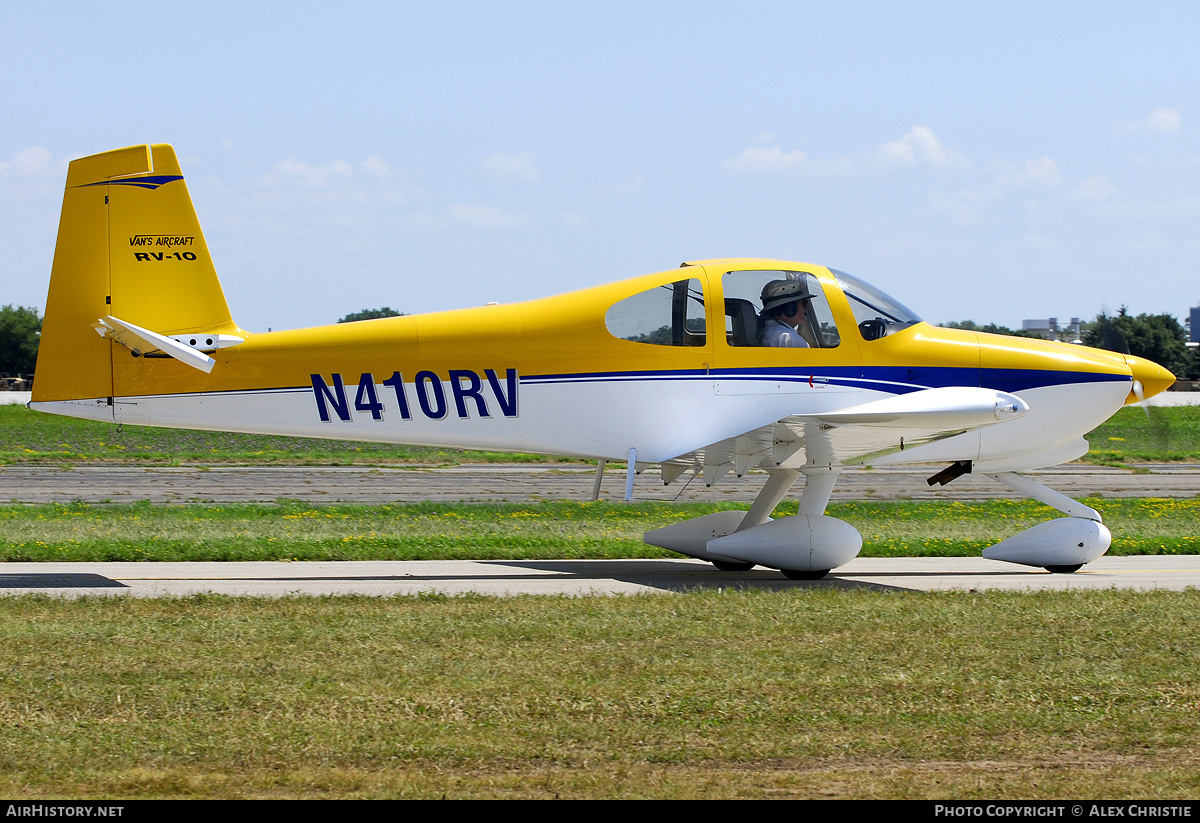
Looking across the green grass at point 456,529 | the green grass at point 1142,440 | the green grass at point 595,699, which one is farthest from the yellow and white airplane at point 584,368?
the green grass at point 1142,440

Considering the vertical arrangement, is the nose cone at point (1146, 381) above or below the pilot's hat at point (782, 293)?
below

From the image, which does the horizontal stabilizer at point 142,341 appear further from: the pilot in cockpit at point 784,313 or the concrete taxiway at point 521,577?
the pilot in cockpit at point 784,313

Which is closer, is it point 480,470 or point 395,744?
point 395,744

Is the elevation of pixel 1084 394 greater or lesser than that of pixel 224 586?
greater

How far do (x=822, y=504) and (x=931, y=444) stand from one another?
3.92 ft

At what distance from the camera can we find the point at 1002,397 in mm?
9227

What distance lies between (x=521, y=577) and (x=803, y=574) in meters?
2.73

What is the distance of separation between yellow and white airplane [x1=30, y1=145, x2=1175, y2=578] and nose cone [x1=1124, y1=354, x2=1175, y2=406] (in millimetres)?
21

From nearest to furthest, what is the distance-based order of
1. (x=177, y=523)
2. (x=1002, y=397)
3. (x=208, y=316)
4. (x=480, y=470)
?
(x=1002, y=397) → (x=208, y=316) → (x=177, y=523) → (x=480, y=470)

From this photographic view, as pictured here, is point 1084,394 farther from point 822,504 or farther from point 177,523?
point 177,523

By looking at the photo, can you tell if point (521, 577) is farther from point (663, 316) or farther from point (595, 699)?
point (595, 699)

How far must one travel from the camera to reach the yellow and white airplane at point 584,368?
9.62m

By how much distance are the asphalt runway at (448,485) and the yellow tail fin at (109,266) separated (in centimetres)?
997
